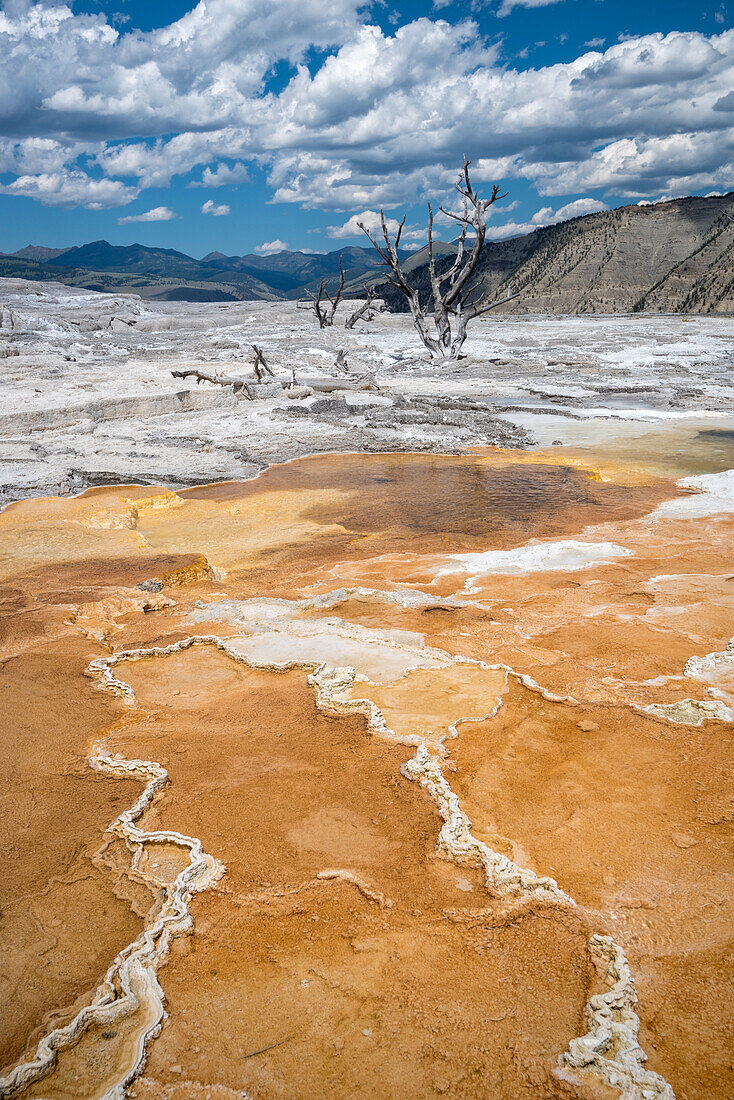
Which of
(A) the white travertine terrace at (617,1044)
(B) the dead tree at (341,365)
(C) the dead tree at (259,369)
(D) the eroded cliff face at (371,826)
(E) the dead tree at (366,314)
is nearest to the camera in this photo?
(A) the white travertine terrace at (617,1044)

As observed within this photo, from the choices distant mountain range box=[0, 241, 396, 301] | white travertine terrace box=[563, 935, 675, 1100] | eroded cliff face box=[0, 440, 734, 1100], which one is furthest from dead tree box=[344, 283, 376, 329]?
distant mountain range box=[0, 241, 396, 301]

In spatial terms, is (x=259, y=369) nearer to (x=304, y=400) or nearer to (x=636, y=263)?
(x=304, y=400)

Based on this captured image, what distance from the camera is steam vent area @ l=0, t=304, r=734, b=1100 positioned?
70.7 inches

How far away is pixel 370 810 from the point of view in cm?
270

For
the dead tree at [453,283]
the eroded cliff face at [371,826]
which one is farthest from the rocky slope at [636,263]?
the eroded cliff face at [371,826]

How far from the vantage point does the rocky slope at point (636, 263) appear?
38.3 m

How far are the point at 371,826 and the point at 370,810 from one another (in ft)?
0.30

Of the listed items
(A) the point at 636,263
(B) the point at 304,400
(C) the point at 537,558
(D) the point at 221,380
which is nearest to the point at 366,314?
(D) the point at 221,380

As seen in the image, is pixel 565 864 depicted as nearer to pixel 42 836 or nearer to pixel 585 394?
pixel 42 836

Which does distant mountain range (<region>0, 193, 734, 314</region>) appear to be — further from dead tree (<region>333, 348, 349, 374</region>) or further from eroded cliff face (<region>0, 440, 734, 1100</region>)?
eroded cliff face (<region>0, 440, 734, 1100</region>)

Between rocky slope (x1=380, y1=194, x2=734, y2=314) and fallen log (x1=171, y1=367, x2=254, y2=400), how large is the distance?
105 ft

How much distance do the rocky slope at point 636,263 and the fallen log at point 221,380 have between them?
31956 mm

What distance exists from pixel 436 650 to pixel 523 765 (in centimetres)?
104

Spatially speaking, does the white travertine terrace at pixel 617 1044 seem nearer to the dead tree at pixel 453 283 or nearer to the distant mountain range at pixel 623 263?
the dead tree at pixel 453 283
